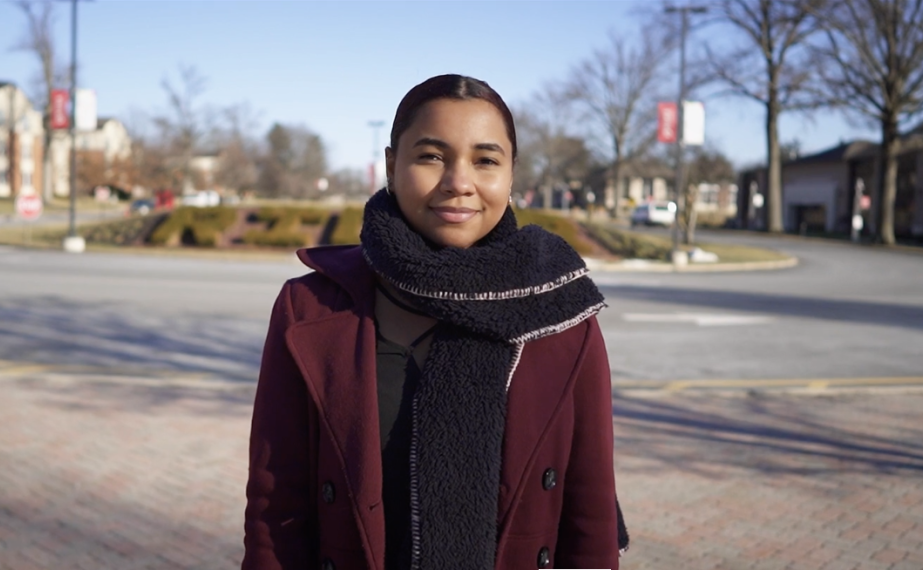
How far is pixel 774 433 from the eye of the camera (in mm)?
6574

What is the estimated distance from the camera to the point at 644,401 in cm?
765

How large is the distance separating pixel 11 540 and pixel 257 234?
81.0 ft

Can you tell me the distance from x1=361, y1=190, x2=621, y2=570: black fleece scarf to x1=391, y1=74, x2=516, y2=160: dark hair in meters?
0.21

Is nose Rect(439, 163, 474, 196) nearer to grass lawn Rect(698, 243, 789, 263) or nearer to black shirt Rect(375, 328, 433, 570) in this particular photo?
black shirt Rect(375, 328, 433, 570)

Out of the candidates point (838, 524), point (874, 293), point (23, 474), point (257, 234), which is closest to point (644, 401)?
point (838, 524)

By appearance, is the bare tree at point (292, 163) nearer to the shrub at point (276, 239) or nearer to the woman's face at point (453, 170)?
the shrub at point (276, 239)

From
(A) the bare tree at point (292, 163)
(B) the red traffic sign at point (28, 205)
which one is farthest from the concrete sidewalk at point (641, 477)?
(A) the bare tree at point (292, 163)

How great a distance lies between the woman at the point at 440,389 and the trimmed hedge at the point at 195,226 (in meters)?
27.8

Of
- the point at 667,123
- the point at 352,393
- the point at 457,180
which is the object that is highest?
the point at 667,123

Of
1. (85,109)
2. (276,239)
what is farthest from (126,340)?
(85,109)

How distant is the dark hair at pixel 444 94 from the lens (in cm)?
187

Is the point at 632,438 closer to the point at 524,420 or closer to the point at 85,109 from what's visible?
the point at 524,420

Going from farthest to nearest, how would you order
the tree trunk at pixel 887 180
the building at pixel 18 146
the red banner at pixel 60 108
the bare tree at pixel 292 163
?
the building at pixel 18 146
the bare tree at pixel 292 163
the tree trunk at pixel 887 180
the red banner at pixel 60 108

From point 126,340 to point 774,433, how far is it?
713cm
